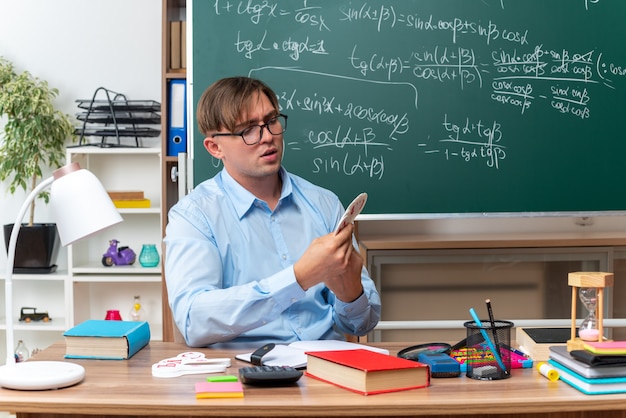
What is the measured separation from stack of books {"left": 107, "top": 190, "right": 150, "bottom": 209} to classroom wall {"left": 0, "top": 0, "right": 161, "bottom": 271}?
0.33 metres

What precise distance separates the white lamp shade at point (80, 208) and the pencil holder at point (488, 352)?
2.41 ft

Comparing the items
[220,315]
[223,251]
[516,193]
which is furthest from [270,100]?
[516,193]

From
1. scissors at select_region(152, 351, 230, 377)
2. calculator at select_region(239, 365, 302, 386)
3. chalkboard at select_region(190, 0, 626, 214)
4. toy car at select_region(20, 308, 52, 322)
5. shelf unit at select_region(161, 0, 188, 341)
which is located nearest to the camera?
calculator at select_region(239, 365, 302, 386)

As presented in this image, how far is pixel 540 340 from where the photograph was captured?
5.91ft

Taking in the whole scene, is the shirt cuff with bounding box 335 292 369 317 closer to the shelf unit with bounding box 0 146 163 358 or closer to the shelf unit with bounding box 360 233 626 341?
the shelf unit with bounding box 360 233 626 341

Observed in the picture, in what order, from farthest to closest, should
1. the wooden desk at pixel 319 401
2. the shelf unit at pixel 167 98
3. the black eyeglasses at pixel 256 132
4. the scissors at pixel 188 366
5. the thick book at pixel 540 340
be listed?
1. the shelf unit at pixel 167 98
2. the black eyeglasses at pixel 256 132
3. the thick book at pixel 540 340
4. the scissors at pixel 188 366
5. the wooden desk at pixel 319 401

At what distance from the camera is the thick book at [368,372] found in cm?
148

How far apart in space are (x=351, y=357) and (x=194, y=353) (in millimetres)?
384

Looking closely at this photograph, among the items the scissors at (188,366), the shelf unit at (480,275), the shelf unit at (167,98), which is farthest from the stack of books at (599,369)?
the shelf unit at (167,98)

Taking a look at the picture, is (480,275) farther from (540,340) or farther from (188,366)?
(188,366)

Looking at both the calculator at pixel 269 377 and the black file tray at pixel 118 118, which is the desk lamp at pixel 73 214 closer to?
the calculator at pixel 269 377

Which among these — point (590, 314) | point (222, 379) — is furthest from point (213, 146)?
point (590, 314)

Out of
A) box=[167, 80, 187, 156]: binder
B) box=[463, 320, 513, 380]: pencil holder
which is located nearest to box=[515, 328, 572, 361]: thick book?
box=[463, 320, 513, 380]: pencil holder

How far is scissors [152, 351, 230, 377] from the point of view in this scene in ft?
5.43
